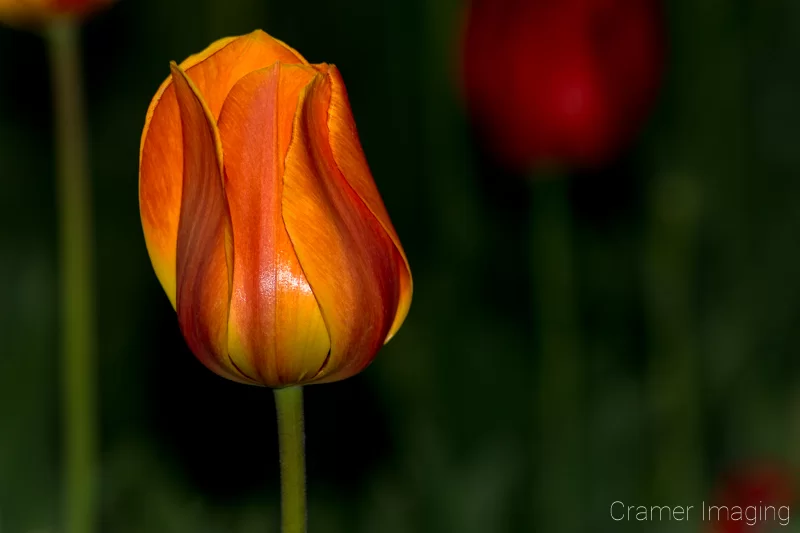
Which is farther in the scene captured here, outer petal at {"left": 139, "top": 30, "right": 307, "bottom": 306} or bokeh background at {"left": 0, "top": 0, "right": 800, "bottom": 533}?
bokeh background at {"left": 0, "top": 0, "right": 800, "bottom": 533}

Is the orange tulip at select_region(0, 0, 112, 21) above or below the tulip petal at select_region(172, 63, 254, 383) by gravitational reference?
above

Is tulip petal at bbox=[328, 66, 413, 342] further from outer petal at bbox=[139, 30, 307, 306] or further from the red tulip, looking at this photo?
the red tulip

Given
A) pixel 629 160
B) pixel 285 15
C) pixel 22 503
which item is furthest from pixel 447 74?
pixel 22 503

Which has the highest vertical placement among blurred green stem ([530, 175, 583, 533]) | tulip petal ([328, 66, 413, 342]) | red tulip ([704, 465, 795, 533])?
tulip petal ([328, 66, 413, 342])

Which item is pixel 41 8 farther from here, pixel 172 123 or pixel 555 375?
pixel 555 375

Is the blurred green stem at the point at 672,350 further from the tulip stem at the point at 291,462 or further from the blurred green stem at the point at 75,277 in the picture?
the tulip stem at the point at 291,462

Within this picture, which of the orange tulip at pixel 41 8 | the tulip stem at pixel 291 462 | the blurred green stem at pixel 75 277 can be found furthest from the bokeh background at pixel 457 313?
the tulip stem at pixel 291 462

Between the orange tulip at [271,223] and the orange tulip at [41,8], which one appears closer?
the orange tulip at [271,223]

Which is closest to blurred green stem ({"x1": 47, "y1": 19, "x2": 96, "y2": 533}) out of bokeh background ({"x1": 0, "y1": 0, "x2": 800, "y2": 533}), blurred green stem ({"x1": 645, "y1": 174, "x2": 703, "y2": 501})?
bokeh background ({"x1": 0, "y1": 0, "x2": 800, "y2": 533})
